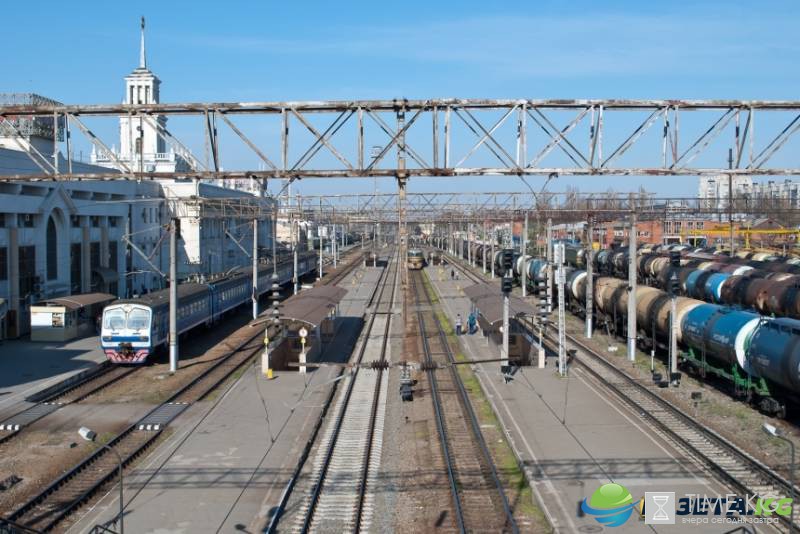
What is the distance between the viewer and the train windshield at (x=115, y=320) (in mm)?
28688

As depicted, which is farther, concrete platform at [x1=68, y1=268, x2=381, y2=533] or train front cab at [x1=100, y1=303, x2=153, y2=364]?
train front cab at [x1=100, y1=303, x2=153, y2=364]

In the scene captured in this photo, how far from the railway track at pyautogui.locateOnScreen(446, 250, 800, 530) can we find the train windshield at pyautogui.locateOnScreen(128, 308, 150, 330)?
1651 cm

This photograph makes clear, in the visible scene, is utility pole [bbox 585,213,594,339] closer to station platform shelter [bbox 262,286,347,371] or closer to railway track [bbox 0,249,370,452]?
station platform shelter [bbox 262,286,347,371]

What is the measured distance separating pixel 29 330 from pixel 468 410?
25.8 m

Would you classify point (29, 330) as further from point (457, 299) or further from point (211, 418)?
point (457, 299)

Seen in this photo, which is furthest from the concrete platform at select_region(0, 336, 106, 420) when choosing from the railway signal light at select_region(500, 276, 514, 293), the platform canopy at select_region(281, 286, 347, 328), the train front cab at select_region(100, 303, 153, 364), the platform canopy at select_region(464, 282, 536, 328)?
the platform canopy at select_region(464, 282, 536, 328)

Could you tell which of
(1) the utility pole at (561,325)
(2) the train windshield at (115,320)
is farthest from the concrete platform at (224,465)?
(1) the utility pole at (561,325)

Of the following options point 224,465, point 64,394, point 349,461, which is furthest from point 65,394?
point 349,461

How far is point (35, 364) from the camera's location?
97.2 ft

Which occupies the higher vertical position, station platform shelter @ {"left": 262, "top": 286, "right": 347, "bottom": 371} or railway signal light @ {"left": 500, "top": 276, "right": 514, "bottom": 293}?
railway signal light @ {"left": 500, "top": 276, "right": 514, "bottom": 293}

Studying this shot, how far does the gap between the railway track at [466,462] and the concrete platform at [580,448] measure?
0.79 meters

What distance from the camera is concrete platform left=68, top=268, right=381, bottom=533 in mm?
13508

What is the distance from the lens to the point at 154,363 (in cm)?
3075

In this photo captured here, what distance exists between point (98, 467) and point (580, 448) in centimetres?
1074
